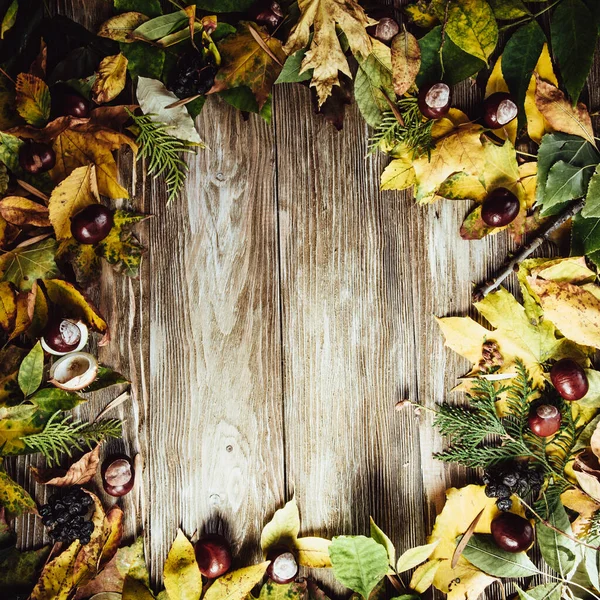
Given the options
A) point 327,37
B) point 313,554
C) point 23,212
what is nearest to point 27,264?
point 23,212

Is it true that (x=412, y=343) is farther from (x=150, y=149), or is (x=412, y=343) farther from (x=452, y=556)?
(x=150, y=149)

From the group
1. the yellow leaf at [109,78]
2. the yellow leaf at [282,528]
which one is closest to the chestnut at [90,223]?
the yellow leaf at [109,78]

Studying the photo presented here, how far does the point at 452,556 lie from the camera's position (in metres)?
1.16

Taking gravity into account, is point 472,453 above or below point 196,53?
below

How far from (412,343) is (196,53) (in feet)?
2.51

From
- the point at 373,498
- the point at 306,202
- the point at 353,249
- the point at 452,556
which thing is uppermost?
the point at 306,202

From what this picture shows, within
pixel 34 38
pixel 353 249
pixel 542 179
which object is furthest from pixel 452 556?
pixel 34 38

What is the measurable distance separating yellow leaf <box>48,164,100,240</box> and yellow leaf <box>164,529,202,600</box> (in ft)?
2.26

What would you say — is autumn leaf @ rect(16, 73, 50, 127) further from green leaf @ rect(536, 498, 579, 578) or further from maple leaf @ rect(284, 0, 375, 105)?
green leaf @ rect(536, 498, 579, 578)

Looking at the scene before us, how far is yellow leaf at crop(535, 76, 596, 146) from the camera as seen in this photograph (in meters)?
1.12

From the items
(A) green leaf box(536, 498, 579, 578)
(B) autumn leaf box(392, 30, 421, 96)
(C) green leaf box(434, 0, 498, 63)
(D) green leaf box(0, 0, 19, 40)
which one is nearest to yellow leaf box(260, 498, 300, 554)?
(A) green leaf box(536, 498, 579, 578)

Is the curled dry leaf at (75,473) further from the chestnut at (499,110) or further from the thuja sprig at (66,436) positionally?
the chestnut at (499,110)

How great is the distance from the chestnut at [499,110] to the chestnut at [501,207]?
0.46ft

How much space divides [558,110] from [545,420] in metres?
0.65
